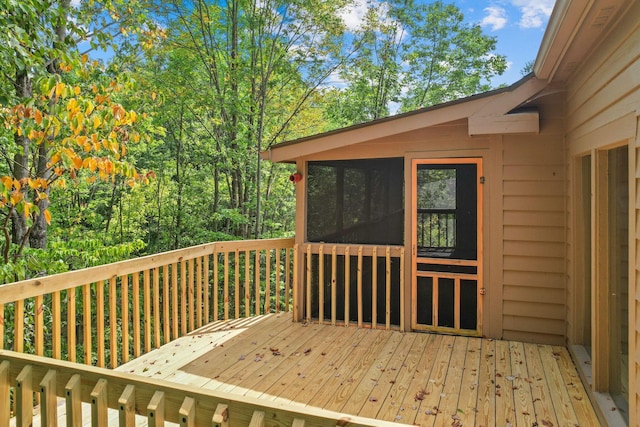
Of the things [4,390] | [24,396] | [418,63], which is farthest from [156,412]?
[418,63]

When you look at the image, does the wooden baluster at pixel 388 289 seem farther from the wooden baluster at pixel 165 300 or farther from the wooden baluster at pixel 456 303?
the wooden baluster at pixel 165 300

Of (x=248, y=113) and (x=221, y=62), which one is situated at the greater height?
→ (x=221, y=62)

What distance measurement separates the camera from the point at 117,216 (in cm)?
1084

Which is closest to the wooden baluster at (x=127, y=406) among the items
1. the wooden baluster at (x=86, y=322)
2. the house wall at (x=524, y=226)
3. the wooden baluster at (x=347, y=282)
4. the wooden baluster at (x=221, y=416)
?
the wooden baluster at (x=221, y=416)

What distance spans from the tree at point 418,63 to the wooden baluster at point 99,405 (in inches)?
421

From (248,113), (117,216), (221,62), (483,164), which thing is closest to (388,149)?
(483,164)

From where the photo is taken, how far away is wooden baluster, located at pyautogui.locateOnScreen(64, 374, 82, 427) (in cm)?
153

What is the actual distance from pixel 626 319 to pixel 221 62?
819 centimetres

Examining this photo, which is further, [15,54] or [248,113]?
[248,113]

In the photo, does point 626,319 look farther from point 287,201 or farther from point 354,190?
point 287,201

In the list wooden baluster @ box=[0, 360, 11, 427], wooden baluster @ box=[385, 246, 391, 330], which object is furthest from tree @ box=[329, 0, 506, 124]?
wooden baluster @ box=[0, 360, 11, 427]

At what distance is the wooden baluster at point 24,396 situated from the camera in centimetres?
168

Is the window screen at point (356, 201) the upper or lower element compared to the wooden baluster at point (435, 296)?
upper

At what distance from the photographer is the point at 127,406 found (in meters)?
1.44
